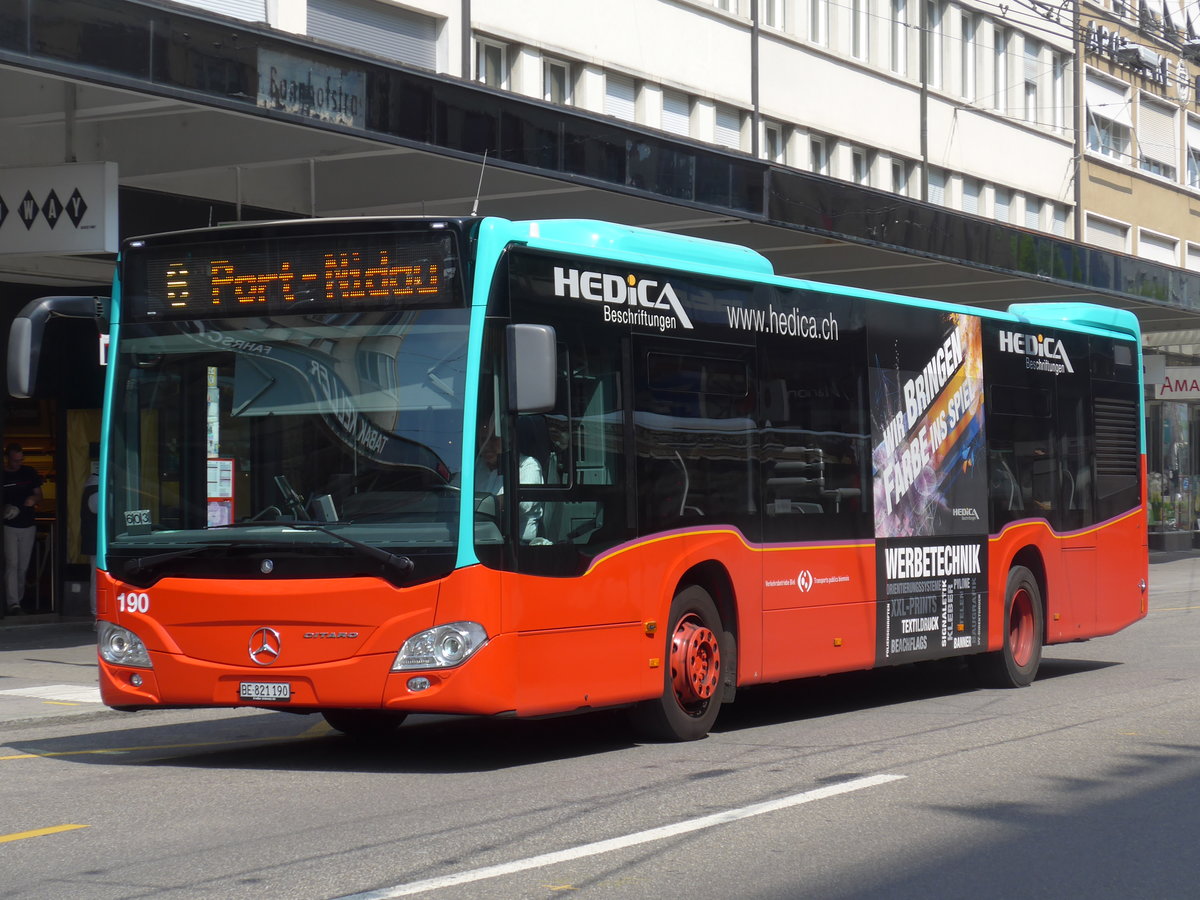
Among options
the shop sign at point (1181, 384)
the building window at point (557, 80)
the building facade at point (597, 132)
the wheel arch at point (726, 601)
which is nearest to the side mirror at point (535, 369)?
the wheel arch at point (726, 601)

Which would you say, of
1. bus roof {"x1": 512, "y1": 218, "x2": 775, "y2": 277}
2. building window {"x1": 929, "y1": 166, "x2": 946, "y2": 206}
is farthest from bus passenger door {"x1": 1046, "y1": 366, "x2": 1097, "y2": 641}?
building window {"x1": 929, "y1": 166, "x2": 946, "y2": 206}

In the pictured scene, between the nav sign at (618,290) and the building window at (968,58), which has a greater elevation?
the building window at (968,58)

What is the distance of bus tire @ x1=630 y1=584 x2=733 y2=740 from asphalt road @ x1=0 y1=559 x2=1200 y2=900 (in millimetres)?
174

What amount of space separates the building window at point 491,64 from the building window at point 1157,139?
80.2 feet

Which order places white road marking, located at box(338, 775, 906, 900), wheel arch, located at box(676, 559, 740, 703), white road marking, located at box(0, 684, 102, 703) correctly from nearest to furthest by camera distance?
1. white road marking, located at box(338, 775, 906, 900)
2. wheel arch, located at box(676, 559, 740, 703)
3. white road marking, located at box(0, 684, 102, 703)

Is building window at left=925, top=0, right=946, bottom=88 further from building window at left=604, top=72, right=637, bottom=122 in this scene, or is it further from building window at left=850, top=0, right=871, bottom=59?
building window at left=604, top=72, right=637, bottom=122

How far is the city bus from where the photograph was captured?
8859 millimetres

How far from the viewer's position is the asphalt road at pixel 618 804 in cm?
659

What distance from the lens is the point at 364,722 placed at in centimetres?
1098

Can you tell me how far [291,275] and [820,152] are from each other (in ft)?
74.6

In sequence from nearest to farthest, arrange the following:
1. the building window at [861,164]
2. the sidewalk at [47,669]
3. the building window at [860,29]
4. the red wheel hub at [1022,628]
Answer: the sidewalk at [47,669] < the red wheel hub at [1022,628] < the building window at [860,29] < the building window at [861,164]

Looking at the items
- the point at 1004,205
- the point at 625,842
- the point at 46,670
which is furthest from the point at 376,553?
the point at 1004,205

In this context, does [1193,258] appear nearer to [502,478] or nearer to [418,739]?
[418,739]

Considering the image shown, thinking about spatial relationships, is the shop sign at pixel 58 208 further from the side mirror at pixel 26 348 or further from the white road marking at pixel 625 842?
the white road marking at pixel 625 842
